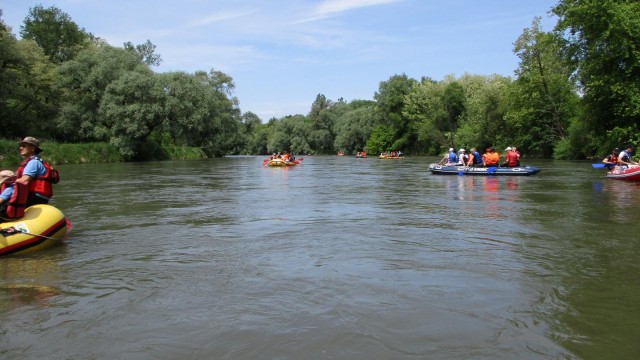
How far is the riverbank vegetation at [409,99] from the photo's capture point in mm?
24516

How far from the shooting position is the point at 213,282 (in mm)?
5594

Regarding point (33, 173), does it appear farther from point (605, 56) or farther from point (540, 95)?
point (540, 95)

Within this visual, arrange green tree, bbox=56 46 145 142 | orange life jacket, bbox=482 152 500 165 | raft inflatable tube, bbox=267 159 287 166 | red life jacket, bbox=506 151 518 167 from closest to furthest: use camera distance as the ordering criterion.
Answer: orange life jacket, bbox=482 152 500 165
red life jacket, bbox=506 151 518 167
raft inflatable tube, bbox=267 159 287 166
green tree, bbox=56 46 145 142

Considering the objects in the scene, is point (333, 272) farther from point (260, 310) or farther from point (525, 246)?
point (525, 246)

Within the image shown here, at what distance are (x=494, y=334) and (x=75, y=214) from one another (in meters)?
9.76

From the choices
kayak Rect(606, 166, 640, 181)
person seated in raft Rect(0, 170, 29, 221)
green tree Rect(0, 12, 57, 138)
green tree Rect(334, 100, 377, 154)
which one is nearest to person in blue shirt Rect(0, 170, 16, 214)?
person seated in raft Rect(0, 170, 29, 221)

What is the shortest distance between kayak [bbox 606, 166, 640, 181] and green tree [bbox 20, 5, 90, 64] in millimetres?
53175

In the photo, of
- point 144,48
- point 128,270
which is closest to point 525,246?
point 128,270

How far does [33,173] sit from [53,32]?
59.2 metres

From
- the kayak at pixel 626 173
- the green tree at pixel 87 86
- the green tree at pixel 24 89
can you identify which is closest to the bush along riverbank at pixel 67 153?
the green tree at pixel 87 86

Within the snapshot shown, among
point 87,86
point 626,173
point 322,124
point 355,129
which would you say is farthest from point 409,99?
point 626,173

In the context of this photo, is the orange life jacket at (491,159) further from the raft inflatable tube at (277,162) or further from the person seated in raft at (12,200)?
the person seated in raft at (12,200)

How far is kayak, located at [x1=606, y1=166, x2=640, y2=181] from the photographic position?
56.6 ft

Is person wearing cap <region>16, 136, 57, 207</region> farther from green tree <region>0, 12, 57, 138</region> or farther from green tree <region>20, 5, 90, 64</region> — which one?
green tree <region>20, 5, 90, 64</region>
